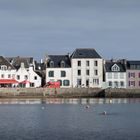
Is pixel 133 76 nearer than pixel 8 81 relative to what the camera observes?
No

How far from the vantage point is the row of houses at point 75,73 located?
112 m

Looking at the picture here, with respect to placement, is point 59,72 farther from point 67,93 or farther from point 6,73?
point 6,73

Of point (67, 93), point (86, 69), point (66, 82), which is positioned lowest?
point (67, 93)

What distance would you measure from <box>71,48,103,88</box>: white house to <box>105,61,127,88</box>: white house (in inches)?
66.2

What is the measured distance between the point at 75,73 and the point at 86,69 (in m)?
2.13

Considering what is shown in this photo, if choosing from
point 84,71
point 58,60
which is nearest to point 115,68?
point 84,71

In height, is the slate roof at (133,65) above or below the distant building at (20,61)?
below

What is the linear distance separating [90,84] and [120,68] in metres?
6.61

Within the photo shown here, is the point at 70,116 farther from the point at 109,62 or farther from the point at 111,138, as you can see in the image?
the point at 109,62

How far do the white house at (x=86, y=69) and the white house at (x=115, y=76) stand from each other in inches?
66.2

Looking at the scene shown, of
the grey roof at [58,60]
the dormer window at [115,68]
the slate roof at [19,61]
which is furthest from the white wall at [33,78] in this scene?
the dormer window at [115,68]

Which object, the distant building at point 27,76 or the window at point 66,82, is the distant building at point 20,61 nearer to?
the distant building at point 27,76

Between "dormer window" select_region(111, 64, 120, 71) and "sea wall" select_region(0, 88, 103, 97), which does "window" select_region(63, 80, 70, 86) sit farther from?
"dormer window" select_region(111, 64, 120, 71)

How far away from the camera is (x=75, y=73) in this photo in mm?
111500
